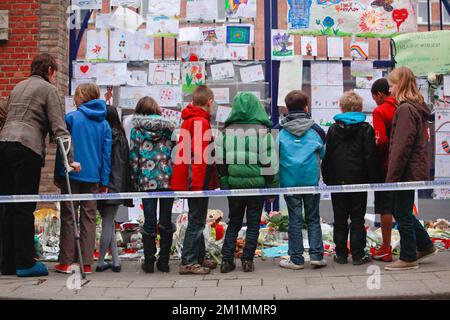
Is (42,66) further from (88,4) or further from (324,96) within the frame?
(324,96)

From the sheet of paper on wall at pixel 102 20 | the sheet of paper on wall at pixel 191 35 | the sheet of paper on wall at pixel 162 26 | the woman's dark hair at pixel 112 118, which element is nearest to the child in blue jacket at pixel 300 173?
the woman's dark hair at pixel 112 118

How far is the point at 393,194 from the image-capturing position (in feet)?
18.5

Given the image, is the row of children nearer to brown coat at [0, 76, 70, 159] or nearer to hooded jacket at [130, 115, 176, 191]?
hooded jacket at [130, 115, 176, 191]

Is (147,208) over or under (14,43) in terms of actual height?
under

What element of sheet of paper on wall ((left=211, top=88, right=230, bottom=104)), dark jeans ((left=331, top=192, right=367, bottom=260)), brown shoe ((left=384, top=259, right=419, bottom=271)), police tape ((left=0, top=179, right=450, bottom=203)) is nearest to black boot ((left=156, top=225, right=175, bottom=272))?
police tape ((left=0, top=179, right=450, bottom=203))

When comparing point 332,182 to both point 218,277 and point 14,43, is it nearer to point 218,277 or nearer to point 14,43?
point 218,277

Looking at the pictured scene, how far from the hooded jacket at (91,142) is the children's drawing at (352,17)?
312 centimetres

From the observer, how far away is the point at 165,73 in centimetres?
780

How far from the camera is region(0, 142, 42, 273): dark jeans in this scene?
5496 mm

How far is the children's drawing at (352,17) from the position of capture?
7.76 m

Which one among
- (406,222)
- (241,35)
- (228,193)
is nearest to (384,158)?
(406,222)

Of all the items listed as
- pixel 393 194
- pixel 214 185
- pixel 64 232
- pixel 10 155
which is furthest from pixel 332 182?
pixel 10 155

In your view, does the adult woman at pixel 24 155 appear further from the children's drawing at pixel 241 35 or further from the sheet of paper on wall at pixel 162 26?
the children's drawing at pixel 241 35

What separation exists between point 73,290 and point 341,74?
14.8 ft
